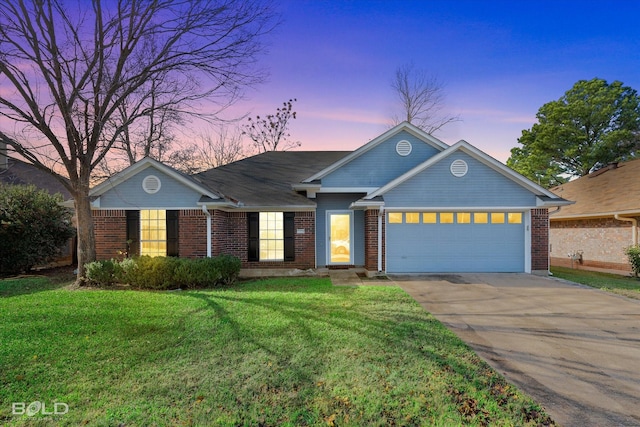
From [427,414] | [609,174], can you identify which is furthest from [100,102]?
[609,174]

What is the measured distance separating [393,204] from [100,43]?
34.7 feet

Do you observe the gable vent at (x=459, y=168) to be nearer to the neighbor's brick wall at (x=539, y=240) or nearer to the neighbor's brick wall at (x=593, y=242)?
the neighbor's brick wall at (x=539, y=240)

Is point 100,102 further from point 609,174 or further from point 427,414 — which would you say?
point 609,174

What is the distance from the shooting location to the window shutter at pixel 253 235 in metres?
12.2

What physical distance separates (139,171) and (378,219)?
8.72 metres

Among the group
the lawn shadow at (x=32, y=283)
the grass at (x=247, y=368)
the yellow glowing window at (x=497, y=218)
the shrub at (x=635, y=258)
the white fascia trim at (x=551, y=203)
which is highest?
the white fascia trim at (x=551, y=203)

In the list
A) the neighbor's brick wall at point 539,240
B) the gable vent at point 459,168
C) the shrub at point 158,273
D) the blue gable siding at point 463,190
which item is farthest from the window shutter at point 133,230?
the neighbor's brick wall at point 539,240

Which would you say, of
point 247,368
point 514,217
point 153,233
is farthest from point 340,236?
point 247,368

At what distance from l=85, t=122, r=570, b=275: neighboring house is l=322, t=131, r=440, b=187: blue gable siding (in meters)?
0.63

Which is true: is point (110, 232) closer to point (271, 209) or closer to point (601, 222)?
point (271, 209)

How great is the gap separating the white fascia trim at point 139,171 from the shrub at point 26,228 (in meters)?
2.85

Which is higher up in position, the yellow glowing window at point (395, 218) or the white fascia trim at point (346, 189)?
the white fascia trim at point (346, 189)

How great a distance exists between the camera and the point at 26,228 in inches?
455

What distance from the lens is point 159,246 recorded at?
11.2 m
